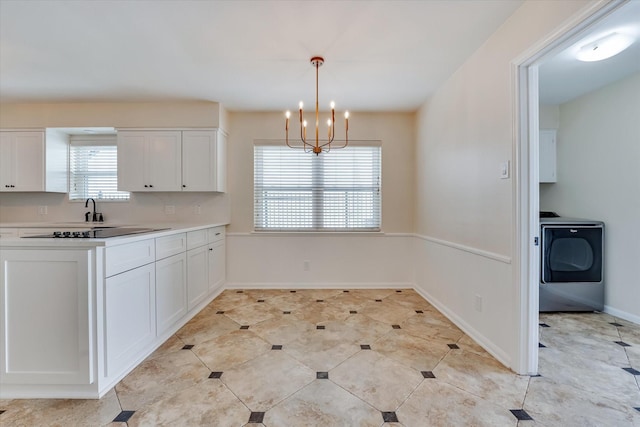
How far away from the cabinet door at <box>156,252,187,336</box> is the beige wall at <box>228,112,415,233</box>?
4.18 feet

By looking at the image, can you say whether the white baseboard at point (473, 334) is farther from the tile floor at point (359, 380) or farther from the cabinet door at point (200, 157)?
the cabinet door at point (200, 157)

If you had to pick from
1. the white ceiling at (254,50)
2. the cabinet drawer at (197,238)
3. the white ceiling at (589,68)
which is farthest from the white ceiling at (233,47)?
the cabinet drawer at (197,238)

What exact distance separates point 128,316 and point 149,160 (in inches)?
87.8

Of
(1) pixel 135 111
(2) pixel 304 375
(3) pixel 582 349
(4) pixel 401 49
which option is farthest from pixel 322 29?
(3) pixel 582 349

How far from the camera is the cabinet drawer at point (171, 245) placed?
2.29 meters

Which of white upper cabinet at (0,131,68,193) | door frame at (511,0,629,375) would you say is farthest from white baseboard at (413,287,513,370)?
white upper cabinet at (0,131,68,193)

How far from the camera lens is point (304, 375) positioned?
1859 mm

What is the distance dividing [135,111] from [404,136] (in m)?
3.50

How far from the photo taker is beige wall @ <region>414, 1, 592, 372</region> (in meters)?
1.89

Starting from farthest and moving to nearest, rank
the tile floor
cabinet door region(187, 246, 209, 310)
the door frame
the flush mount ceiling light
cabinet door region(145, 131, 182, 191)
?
cabinet door region(145, 131, 182, 191)
cabinet door region(187, 246, 209, 310)
the flush mount ceiling light
the door frame
the tile floor

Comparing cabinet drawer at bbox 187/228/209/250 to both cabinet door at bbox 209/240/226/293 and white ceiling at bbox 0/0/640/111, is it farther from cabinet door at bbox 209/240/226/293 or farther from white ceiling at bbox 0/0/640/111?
white ceiling at bbox 0/0/640/111

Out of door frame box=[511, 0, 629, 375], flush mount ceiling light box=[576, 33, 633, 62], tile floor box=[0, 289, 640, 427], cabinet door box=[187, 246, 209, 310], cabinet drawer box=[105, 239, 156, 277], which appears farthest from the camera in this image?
cabinet door box=[187, 246, 209, 310]

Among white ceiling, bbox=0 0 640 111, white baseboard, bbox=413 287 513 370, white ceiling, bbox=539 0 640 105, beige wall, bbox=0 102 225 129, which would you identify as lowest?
white baseboard, bbox=413 287 513 370

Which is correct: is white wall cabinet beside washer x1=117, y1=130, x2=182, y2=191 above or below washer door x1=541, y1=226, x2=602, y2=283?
above
